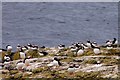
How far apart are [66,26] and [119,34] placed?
8161 mm

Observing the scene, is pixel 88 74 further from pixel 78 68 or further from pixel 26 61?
pixel 26 61

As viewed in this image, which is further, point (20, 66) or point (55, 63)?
point (20, 66)

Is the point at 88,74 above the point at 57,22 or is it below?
below

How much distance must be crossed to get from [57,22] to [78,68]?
3266cm

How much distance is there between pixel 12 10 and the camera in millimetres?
62844

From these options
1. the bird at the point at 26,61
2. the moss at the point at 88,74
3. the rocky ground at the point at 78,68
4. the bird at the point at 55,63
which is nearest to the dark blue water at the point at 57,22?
the rocky ground at the point at 78,68

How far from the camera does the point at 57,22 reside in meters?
51.4

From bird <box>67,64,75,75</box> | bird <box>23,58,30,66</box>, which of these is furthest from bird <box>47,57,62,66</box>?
bird <box>23,58,30,66</box>

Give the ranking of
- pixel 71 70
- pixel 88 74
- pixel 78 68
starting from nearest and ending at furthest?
pixel 88 74, pixel 71 70, pixel 78 68

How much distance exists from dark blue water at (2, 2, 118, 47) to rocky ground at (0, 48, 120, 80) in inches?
612

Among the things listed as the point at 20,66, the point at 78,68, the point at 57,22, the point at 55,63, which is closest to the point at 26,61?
the point at 20,66

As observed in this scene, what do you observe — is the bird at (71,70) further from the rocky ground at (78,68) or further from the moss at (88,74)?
the moss at (88,74)

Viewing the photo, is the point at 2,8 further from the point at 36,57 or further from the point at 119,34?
the point at 36,57

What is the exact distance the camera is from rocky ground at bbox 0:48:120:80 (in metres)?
18.0
